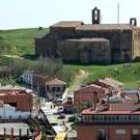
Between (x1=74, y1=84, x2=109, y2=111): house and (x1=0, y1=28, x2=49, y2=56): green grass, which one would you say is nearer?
(x1=74, y1=84, x2=109, y2=111): house

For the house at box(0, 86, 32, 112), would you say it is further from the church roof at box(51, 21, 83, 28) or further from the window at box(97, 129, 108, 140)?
the church roof at box(51, 21, 83, 28)

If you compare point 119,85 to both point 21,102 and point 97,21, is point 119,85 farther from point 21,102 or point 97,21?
point 97,21

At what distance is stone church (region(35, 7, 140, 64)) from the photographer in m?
64.8

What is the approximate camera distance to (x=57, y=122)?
4469 centimetres

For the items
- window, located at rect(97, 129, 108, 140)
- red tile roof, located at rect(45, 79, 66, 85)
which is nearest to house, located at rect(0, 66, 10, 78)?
red tile roof, located at rect(45, 79, 66, 85)

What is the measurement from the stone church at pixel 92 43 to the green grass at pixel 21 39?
22.5ft

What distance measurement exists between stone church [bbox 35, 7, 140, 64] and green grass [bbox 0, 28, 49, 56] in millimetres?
6853

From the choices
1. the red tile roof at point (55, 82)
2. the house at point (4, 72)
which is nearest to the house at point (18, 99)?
the red tile roof at point (55, 82)

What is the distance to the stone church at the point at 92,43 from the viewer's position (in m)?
64.8

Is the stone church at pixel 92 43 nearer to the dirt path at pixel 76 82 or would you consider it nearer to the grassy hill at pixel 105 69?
the grassy hill at pixel 105 69

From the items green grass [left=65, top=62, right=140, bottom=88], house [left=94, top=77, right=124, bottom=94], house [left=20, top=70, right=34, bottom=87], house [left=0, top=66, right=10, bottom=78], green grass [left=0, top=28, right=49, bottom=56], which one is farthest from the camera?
green grass [left=0, top=28, right=49, bottom=56]

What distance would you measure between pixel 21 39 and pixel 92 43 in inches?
908

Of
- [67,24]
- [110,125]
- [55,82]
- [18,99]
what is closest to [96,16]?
[67,24]

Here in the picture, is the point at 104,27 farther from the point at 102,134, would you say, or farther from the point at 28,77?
the point at 102,134
